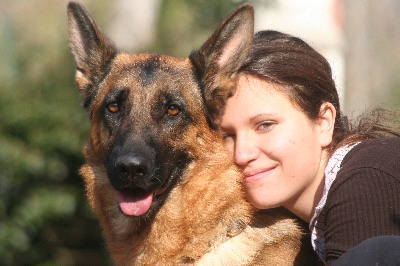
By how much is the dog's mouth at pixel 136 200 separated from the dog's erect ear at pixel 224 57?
1.96 feet

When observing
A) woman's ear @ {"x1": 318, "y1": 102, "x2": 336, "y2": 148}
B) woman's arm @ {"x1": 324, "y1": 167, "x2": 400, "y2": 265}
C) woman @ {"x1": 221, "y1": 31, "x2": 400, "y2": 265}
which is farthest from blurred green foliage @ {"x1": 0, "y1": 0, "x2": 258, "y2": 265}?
woman's arm @ {"x1": 324, "y1": 167, "x2": 400, "y2": 265}

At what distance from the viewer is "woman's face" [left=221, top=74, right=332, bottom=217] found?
4.09m

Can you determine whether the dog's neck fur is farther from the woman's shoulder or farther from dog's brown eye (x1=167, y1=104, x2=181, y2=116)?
the woman's shoulder

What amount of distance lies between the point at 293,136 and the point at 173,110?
0.76 metres

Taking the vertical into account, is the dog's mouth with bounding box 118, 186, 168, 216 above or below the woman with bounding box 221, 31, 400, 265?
below

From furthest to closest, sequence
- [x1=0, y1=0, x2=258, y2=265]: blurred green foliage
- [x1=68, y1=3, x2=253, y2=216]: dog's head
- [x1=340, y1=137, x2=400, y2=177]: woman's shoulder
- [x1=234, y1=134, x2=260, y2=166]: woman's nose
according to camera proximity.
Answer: [x1=0, y1=0, x2=258, y2=265]: blurred green foliage
[x1=234, y1=134, x2=260, y2=166]: woman's nose
[x1=68, y1=3, x2=253, y2=216]: dog's head
[x1=340, y1=137, x2=400, y2=177]: woman's shoulder

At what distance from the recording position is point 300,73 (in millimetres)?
4234

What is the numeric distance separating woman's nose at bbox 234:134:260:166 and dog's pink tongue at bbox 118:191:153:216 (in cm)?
58

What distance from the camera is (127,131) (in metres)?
4.10

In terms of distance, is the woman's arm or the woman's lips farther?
the woman's lips

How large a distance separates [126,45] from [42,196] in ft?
9.39

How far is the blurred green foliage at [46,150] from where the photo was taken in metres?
7.60

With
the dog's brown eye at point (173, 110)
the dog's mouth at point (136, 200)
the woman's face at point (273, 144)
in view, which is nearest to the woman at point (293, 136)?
the woman's face at point (273, 144)

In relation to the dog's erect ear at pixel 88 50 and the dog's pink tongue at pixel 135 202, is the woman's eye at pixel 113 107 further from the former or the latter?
the dog's pink tongue at pixel 135 202
